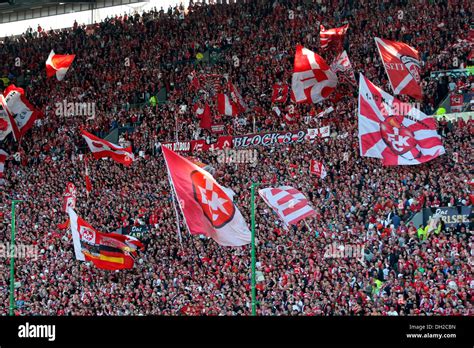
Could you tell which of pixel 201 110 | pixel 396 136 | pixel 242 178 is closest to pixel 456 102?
pixel 396 136

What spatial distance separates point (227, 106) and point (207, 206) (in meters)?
21.6

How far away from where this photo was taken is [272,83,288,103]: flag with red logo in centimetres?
4369

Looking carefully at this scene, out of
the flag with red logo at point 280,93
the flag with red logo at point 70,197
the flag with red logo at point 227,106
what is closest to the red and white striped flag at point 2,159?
the flag with red logo at point 70,197

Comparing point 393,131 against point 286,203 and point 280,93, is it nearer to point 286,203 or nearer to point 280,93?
point 286,203

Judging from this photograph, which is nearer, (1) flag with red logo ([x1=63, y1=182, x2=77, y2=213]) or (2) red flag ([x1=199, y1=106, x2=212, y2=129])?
(1) flag with red logo ([x1=63, y1=182, x2=77, y2=213])

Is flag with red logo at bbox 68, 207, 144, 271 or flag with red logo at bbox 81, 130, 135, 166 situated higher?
flag with red logo at bbox 81, 130, 135, 166

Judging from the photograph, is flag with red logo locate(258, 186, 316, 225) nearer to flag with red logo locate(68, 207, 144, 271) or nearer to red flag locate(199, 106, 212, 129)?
flag with red logo locate(68, 207, 144, 271)

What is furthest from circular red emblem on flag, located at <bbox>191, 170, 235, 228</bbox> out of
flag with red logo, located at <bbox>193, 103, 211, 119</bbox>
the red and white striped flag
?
the red and white striped flag

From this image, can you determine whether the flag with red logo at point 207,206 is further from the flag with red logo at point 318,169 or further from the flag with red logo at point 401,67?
the flag with red logo at point 401,67

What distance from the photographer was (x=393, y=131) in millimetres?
33906

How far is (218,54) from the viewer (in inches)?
2004

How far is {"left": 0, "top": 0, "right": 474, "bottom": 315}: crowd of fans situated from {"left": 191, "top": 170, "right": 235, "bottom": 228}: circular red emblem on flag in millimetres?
6753

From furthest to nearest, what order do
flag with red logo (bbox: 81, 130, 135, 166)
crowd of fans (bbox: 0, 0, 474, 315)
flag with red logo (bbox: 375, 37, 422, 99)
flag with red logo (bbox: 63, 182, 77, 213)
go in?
1. flag with red logo (bbox: 63, 182, 77, 213)
2. flag with red logo (bbox: 81, 130, 135, 166)
3. flag with red logo (bbox: 375, 37, 422, 99)
4. crowd of fans (bbox: 0, 0, 474, 315)
